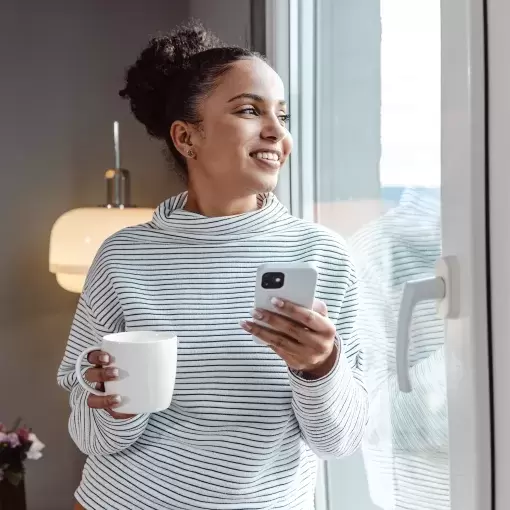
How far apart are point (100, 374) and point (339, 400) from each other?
30 cm

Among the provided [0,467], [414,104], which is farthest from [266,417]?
[0,467]

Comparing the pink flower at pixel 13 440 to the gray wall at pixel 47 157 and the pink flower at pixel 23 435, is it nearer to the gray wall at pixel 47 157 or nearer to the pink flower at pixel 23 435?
the pink flower at pixel 23 435

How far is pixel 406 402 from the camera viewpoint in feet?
3.17

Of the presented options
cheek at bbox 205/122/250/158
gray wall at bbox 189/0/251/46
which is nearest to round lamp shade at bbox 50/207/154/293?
gray wall at bbox 189/0/251/46

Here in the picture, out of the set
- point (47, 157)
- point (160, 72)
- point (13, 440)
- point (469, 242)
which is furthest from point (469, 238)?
point (47, 157)

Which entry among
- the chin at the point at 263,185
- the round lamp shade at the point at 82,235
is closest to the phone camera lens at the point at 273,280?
the chin at the point at 263,185

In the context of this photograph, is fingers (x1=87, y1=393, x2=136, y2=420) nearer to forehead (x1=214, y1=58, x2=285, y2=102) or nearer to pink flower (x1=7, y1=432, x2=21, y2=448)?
forehead (x1=214, y1=58, x2=285, y2=102)

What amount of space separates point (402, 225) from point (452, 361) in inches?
11.8

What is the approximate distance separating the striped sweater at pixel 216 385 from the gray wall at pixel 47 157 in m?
1.24

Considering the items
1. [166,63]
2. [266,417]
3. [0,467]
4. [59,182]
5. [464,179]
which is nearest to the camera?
[464,179]

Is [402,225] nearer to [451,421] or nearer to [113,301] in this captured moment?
[451,421]

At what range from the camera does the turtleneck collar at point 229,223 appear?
1075 millimetres

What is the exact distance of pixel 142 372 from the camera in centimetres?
91

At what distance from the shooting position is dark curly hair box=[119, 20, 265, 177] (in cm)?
110
